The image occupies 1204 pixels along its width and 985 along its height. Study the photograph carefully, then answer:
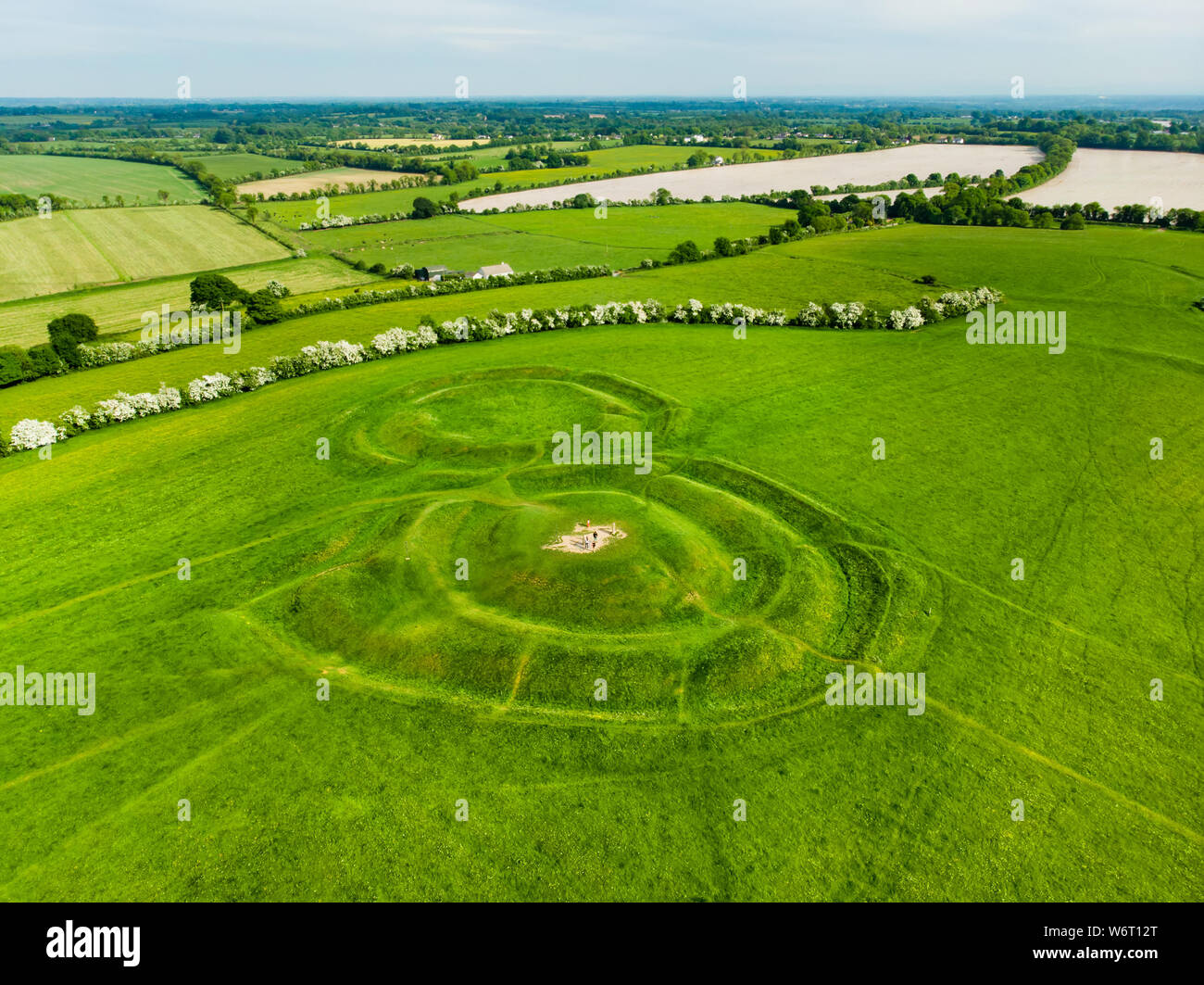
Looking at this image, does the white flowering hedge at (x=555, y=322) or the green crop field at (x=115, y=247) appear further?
the green crop field at (x=115, y=247)

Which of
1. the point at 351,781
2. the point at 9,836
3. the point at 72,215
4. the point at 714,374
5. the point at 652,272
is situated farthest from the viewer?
the point at 72,215

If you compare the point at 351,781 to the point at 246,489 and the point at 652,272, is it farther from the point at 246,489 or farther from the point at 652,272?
the point at 652,272

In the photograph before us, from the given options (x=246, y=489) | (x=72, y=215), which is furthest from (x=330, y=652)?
(x=72, y=215)

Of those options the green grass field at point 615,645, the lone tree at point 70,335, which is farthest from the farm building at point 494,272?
the lone tree at point 70,335

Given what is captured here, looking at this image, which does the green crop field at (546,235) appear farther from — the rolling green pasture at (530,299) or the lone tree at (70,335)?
the lone tree at (70,335)

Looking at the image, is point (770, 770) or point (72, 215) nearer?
point (770, 770)
